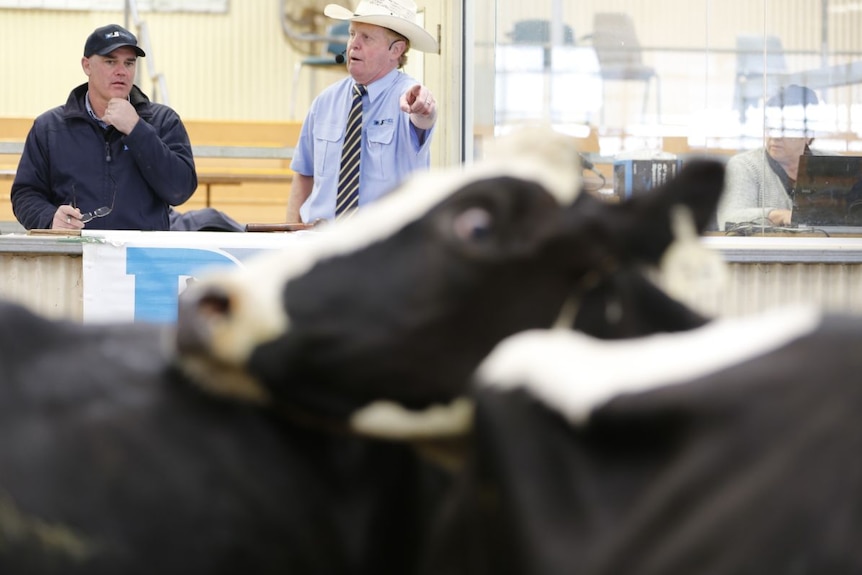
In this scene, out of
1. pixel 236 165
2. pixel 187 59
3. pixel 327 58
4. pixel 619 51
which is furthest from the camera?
pixel 187 59

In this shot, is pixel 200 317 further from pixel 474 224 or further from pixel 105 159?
pixel 105 159

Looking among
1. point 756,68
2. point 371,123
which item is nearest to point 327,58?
point 756,68

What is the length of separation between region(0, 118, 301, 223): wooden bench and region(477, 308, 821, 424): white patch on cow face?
8.20 metres

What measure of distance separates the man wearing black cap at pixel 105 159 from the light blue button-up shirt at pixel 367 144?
55cm

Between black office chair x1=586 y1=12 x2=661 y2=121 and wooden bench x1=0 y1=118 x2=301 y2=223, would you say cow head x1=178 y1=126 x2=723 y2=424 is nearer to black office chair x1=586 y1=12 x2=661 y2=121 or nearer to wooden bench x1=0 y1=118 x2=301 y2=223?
black office chair x1=586 y1=12 x2=661 y2=121

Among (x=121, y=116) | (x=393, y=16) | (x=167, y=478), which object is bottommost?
(x=167, y=478)

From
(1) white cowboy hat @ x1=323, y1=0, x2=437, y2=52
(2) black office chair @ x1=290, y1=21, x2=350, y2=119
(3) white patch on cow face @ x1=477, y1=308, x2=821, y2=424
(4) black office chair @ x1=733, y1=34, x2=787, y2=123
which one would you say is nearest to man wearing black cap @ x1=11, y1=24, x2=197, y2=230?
(1) white cowboy hat @ x1=323, y1=0, x2=437, y2=52

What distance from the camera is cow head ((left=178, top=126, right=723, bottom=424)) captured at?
1.16 m

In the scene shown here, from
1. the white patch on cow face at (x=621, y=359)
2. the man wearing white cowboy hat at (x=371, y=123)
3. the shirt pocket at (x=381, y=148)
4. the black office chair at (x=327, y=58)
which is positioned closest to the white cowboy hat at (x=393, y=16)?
the man wearing white cowboy hat at (x=371, y=123)

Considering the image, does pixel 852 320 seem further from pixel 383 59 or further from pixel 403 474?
pixel 383 59

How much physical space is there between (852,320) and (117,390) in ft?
2.23

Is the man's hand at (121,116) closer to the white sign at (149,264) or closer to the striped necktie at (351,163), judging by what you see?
the white sign at (149,264)

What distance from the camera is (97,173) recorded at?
526cm

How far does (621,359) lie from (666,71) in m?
6.03
